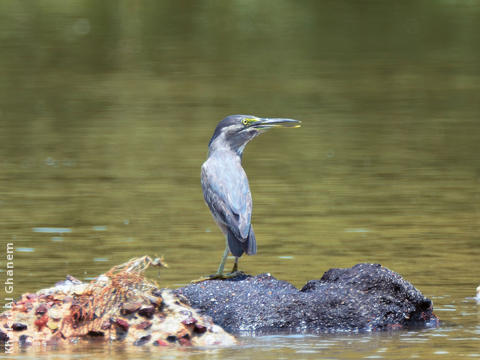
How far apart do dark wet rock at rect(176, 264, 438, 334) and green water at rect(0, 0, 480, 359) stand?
0.23 m

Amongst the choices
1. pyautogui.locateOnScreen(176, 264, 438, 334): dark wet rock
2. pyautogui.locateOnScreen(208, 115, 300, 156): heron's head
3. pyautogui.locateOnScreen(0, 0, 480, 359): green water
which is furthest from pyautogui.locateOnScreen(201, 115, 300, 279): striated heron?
pyautogui.locateOnScreen(0, 0, 480, 359): green water

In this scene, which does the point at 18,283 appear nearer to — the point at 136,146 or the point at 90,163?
the point at 90,163

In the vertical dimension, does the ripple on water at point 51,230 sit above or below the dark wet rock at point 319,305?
above

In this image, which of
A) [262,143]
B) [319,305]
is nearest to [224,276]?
[319,305]

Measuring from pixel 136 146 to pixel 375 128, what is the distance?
415 cm

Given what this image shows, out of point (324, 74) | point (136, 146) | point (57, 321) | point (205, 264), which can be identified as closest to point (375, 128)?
point (136, 146)

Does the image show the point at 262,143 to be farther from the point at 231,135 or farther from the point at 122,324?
the point at 122,324

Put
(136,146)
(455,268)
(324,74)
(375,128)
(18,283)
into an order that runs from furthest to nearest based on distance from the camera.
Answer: (324,74), (375,128), (136,146), (455,268), (18,283)

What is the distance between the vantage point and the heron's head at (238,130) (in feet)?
34.4

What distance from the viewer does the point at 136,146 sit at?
65.0ft

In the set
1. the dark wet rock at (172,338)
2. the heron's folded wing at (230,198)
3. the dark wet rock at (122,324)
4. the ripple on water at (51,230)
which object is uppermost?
the heron's folded wing at (230,198)

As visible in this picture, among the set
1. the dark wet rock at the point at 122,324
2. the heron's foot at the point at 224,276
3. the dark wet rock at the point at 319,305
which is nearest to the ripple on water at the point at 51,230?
the heron's foot at the point at 224,276

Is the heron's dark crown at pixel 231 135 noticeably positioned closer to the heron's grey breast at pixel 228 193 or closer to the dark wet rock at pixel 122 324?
the heron's grey breast at pixel 228 193

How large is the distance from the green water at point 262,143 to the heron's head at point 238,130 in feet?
4.64
